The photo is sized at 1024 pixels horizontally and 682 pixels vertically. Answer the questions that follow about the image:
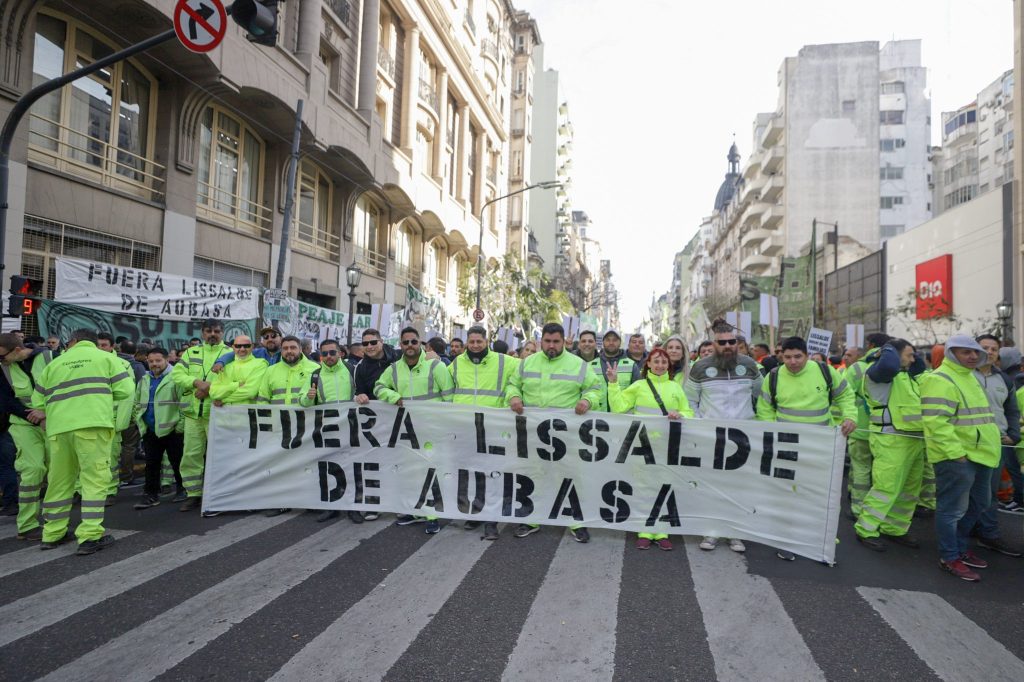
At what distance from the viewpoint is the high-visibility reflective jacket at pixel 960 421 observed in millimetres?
4918

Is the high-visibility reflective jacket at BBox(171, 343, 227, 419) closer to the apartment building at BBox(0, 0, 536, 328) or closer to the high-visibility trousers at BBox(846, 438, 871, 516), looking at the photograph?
the high-visibility trousers at BBox(846, 438, 871, 516)

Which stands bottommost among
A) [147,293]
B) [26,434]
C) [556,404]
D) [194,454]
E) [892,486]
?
[194,454]

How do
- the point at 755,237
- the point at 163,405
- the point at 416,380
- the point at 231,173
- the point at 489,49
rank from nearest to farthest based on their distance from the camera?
the point at 416,380 < the point at 163,405 < the point at 231,173 < the point at 489,49 < the point at 755,237

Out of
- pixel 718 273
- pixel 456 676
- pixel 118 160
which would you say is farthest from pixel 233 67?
pixel 718 273

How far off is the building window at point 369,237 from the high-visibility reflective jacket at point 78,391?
66.5 ft

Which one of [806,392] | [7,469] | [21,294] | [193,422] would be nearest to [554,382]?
[806,392]

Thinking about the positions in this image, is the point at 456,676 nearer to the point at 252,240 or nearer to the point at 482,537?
→ the point at 482,537

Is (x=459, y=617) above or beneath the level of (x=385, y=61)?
beneath

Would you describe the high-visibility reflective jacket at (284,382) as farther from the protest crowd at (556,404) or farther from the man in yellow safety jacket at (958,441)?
the man in yellow safety jacket at (958,441)

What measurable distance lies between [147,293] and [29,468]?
7266 millimetres

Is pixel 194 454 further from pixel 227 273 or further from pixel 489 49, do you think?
pixel 489 49

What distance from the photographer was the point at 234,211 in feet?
61.6

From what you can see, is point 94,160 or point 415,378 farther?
point 94,160

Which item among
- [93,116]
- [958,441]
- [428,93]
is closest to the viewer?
[958,441]
